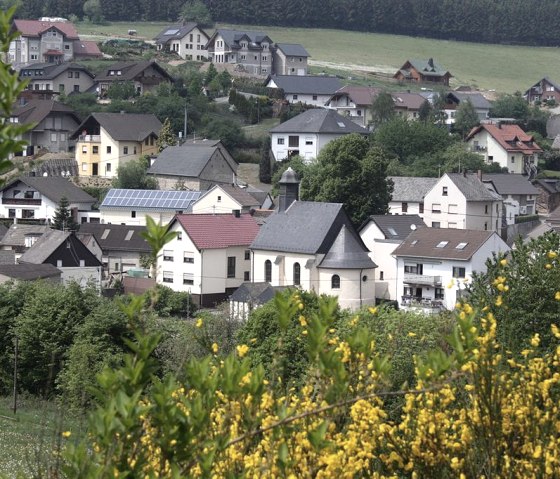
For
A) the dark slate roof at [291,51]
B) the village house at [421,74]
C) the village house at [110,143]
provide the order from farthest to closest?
the village house at [421,74] < the dark slate roof at [291,51] < the village house at [110,143]

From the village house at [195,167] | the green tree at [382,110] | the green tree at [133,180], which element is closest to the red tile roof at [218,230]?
the village house at [195,167]

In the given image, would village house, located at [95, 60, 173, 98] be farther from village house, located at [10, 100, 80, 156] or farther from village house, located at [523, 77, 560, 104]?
village house, located at [523, 77, 560, 104]

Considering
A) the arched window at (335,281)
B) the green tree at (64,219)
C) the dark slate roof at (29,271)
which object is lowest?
the arched window at (335,281)

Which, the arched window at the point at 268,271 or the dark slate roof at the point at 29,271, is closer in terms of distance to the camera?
the dark slate roof at the point at 29,271

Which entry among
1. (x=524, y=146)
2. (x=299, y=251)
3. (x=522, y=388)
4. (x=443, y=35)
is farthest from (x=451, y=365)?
(x=443, y=35)

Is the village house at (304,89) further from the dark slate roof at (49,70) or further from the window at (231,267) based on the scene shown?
the window at (231,267)

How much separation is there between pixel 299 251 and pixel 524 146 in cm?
2760

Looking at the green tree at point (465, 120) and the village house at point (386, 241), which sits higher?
→ the green tree at point (465, 120)

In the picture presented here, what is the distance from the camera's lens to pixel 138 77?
74.2 metres

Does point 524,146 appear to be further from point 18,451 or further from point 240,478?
point 240,478

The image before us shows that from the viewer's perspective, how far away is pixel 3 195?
175 feet

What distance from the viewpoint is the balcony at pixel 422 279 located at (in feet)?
139

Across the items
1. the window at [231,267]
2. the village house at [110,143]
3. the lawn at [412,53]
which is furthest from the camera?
the lawn at [412,53]

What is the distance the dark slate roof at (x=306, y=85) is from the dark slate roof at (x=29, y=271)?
3950 cm
